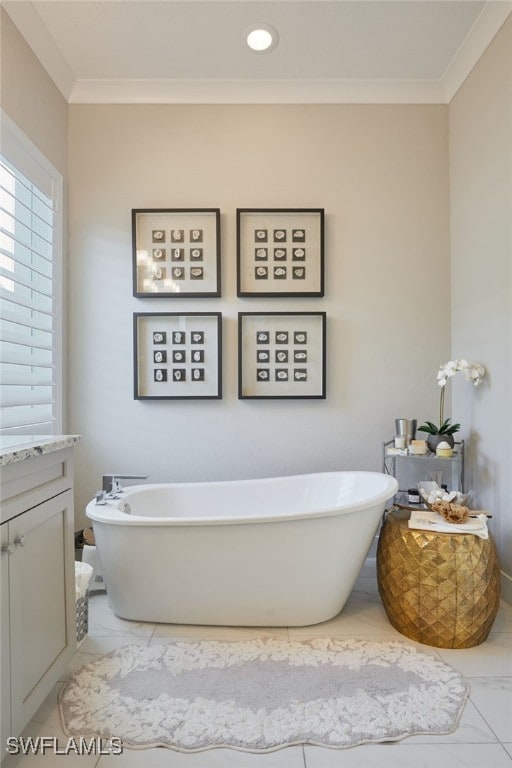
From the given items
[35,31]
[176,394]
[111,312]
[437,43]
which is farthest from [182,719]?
[437,43]

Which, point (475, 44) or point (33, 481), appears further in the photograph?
point (475, 44)

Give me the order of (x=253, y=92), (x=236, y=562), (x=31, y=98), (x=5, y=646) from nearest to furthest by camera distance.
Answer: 1. (x=5, y=646)
2. (x=236, y=562)
3. (x=31, y=98)
4. (x=253, y=92)

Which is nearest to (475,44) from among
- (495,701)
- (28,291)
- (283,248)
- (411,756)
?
(283,248)

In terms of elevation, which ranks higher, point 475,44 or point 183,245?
point 475,44

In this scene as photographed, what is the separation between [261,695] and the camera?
5.49 feet

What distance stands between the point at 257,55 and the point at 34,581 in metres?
2.74

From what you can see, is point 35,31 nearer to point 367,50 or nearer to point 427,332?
point 367,50

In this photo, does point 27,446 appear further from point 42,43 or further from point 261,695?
point 42,43

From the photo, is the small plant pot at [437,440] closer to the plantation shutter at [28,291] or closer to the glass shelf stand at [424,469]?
the glass shelf stand at [424,469]

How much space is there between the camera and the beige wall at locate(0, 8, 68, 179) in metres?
2.20

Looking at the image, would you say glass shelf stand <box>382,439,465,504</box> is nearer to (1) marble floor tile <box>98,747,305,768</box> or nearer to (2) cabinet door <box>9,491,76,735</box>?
(1) marble floor tile <box>98,747,305,768</box>

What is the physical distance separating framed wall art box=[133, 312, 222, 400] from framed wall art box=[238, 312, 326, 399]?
0.58 feet

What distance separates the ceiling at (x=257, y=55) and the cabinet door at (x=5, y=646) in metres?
2.42

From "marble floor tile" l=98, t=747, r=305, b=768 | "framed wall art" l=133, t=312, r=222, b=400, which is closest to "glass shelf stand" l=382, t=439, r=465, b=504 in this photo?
"framed wall art" l=133, t=312, r=222, b=400
